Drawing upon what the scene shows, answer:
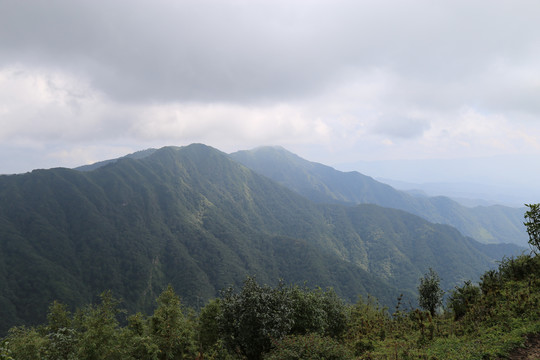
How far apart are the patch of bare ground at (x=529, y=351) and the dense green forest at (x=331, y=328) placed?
241mm

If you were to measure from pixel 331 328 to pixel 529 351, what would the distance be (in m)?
25.0

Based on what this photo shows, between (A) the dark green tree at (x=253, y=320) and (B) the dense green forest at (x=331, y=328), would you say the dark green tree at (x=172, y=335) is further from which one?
(A) the dark green tree at (x=253, y=320)

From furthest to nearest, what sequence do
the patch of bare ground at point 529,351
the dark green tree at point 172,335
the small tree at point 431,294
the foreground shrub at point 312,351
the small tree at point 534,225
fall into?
the dark green tree at point 172,335 < the small tree at point 431,294 < the small tree at point 534,225 < the foreground shrub at point 312,351 < the patch of bare ground at point 529,351

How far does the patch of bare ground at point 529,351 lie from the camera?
13.5 meters

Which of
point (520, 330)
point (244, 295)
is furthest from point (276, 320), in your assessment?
point (520, 330)

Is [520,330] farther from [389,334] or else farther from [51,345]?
[51,345]

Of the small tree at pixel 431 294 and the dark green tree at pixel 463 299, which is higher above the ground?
the dark green tree at pixel 463 299

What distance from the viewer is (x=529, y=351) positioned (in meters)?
14.0

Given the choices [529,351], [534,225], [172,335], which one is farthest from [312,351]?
[172,335]

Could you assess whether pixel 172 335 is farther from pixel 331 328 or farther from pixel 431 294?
pixel 431 294

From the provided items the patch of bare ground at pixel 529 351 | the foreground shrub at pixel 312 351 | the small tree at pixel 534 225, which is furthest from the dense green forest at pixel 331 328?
the small tree at pixel 534 225

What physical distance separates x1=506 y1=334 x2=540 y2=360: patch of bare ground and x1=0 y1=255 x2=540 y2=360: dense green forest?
0.79 ft

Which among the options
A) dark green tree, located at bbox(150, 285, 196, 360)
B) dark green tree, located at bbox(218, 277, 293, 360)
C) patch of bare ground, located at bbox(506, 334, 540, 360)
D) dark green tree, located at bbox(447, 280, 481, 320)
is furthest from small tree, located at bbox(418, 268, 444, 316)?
dark green tree, located at bbox(150, 285, 196, 360)

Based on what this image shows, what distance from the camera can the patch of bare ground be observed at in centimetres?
1351
